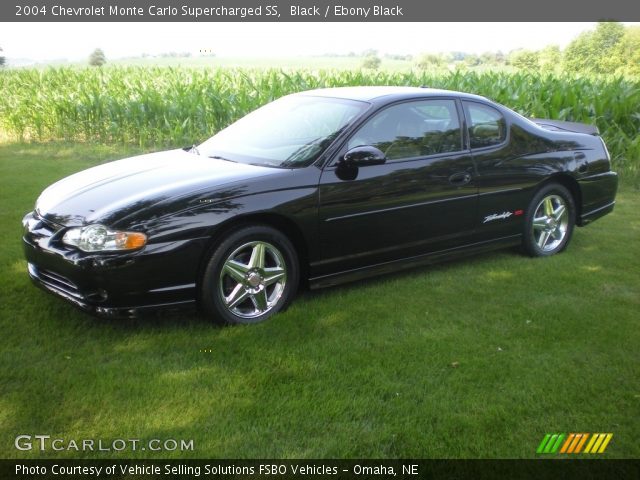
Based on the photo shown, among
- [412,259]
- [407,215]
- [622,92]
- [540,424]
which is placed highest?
[622,92]

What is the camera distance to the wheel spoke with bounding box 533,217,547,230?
624 centimetres

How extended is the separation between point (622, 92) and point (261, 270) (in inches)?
362

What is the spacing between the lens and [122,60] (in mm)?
21797

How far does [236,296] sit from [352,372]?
41.9 inches

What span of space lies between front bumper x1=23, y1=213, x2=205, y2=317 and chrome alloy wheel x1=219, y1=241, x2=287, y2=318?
0.86ft

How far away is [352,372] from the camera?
3852mm

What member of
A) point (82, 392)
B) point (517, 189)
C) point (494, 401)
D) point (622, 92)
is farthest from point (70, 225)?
point (622, 92)

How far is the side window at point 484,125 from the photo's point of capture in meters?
5.67

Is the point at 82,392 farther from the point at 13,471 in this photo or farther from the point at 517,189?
the point at 517,189

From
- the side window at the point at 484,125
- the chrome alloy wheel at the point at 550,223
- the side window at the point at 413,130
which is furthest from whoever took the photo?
the chrome alloy wheel at the point at 550,223

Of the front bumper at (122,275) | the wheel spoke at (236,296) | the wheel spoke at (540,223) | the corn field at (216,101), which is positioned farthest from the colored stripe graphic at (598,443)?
the corn field at (216,101)

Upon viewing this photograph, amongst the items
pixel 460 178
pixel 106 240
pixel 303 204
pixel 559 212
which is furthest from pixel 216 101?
pixel 106 240

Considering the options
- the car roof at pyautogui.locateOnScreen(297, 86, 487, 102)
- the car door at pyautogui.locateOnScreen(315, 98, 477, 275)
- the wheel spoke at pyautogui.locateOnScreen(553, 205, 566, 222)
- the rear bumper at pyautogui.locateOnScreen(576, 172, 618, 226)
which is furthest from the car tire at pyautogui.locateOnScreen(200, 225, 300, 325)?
the rear bumper at pyautogui.locateOnScreen(576, 172, 618, 226)

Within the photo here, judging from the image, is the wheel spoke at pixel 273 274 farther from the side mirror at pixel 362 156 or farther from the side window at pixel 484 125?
the side window at pixel 484 125
